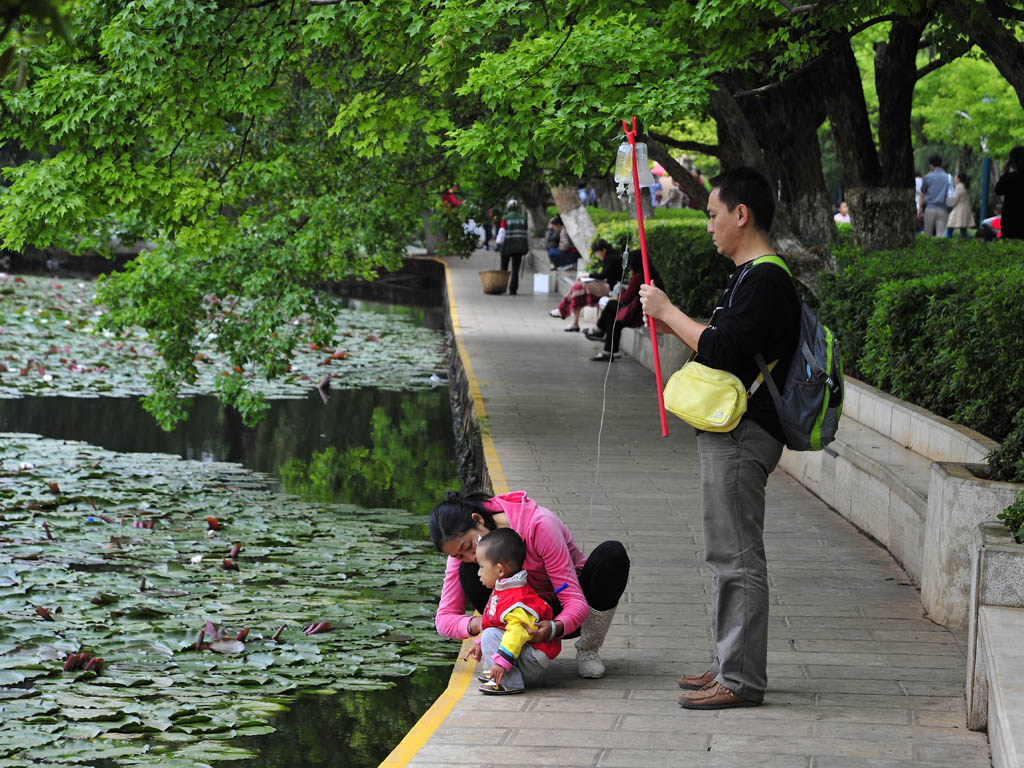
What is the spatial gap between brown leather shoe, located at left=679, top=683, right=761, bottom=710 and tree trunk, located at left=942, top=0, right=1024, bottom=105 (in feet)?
16.8

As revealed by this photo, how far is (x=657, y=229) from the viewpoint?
2312 cm

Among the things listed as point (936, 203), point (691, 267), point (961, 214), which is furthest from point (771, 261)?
point (936, 203)

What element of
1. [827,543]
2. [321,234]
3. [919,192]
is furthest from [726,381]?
[919,192]

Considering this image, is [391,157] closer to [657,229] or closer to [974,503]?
[657,229]

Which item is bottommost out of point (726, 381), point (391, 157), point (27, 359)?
point (27, 359)

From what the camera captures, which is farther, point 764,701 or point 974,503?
point 974,503

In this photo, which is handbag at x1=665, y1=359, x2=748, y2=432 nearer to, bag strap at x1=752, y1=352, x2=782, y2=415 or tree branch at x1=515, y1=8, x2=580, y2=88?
bag strap at x1=752, y1=352, x2=782, y2=415

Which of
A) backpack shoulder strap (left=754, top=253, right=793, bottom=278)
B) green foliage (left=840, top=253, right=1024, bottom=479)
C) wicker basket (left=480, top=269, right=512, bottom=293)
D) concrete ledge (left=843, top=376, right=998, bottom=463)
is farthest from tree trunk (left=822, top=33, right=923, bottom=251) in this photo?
wicker basket (left=480, top=269, right=512, bottom=293)

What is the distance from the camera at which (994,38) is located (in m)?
8.97

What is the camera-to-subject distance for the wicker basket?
2933 centimetres

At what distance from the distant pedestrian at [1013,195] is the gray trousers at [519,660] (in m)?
12.2

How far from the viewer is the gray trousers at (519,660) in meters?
5.64

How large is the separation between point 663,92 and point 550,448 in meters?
3.37

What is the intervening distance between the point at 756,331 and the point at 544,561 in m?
1.41
